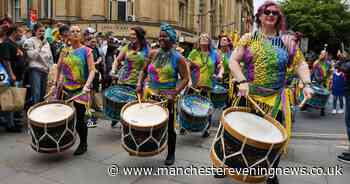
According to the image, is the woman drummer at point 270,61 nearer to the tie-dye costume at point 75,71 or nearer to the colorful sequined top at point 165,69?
the colorful sequined top at point 165,69

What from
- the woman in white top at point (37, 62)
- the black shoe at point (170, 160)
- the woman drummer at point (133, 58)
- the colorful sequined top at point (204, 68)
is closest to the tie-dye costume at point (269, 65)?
the black shoe at point (170, 160)

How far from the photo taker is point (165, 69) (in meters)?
4.85

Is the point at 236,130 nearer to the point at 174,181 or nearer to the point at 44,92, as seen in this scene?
the point at 174,181

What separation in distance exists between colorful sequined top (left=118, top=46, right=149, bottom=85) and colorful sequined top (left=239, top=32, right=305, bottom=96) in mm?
2609

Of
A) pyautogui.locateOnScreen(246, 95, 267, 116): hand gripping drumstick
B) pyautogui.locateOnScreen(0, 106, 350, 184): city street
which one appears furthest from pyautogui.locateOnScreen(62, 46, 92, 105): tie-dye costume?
pyautogui.locateOnScreen(246, 95, 267, 116): hand gripping drumstick

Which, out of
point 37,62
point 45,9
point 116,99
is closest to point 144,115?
point 116,99

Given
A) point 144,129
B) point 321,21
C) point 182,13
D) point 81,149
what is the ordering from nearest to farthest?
point 144,129, point 81,149, point 182,13, point 321,21

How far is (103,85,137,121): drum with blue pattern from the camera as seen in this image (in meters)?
6.02

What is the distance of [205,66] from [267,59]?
3177mm

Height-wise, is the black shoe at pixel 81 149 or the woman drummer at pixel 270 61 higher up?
the woman drummer at pixel 270 61

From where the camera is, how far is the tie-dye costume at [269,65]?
385 cm

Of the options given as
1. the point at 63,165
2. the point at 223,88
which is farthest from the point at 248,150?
the point at 223,88

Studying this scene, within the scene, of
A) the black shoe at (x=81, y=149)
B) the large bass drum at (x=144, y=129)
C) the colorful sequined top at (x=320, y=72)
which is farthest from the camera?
the colorful sequined top at (x=320, y=72)

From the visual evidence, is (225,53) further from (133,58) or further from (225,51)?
(133,58)
